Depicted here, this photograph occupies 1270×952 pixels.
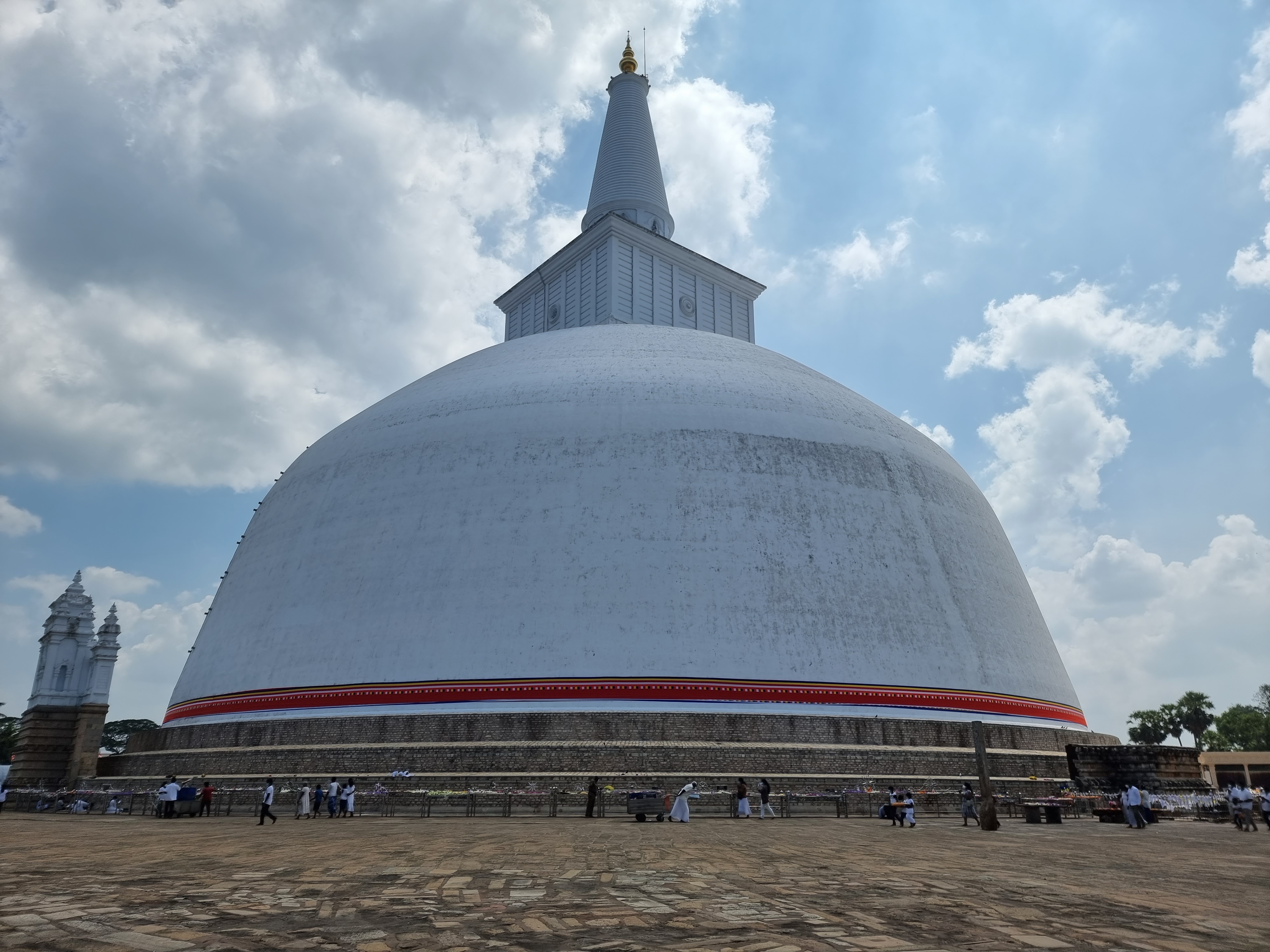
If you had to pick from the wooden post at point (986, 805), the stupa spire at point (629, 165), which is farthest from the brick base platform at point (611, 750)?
the stupa spire at point (629, 165)

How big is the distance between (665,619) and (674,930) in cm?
1211

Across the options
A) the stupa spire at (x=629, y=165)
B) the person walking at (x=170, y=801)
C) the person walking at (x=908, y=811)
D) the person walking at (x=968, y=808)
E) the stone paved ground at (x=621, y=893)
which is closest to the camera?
the stone paved ground at (x=621, y=893)

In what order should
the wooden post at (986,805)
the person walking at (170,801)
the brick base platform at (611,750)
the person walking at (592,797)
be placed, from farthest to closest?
1. the person walking at (170,801)
2. the brick base platform at (611,750)
3. the person walking at (592,797)
4. the wooden post at (986,805)

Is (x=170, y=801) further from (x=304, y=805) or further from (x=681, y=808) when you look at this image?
(x=681, y=808)

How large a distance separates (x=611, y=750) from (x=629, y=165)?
25.3 m

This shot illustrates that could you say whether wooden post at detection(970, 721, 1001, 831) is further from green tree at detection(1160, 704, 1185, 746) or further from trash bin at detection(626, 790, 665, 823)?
green tree at detection(1160, 704, 1185, 746)

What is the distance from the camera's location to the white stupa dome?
1680 centimetres

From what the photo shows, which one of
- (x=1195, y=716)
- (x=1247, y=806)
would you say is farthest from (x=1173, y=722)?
(x=1247, y=806)

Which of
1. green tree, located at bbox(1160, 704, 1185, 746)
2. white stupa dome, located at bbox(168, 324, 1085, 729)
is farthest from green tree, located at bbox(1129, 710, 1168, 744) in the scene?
white stupa dome, located at bbox(168, 324, 1085, 729)

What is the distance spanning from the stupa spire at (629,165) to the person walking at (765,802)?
22142mm

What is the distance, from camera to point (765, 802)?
15297 millimetres

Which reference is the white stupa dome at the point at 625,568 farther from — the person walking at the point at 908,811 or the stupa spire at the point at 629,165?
the stupa spire at the point at 629,165

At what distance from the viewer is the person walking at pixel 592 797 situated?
14.9 m

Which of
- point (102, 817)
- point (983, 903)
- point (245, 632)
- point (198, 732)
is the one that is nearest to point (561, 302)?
point (245, 632)
